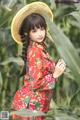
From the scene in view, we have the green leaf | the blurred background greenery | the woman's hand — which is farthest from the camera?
the blurred background greenery

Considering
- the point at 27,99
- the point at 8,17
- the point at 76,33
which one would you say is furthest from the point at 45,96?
the point at 76,33

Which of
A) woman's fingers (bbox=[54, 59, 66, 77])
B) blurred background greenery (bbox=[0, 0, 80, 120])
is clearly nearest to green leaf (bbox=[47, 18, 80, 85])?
woman's fingers (bbox=[54, 59, 66, 77])

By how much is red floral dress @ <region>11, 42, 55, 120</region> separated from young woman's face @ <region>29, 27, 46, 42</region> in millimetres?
15

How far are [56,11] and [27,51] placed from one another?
739mm

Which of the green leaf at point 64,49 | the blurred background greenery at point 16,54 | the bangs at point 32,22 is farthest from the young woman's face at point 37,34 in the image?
the blurred background greenery at point 16,54

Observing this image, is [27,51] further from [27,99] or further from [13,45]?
[13,45]

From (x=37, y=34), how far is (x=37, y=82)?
5.7 inches

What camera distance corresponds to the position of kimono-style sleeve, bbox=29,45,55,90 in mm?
1453

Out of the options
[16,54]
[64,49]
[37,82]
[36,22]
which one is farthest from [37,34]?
[16,54]

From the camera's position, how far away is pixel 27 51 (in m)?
1.51

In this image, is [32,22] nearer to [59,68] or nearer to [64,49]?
[59,68]

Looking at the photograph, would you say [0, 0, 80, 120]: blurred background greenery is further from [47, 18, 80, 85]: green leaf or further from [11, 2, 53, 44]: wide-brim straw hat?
[47, 18, 80, 85]: green leaf

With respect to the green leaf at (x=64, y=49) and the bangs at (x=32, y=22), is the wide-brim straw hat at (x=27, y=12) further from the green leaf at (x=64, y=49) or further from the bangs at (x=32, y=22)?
the green leaf at (x=64, y=49)

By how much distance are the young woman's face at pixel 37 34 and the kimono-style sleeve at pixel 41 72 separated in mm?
48
